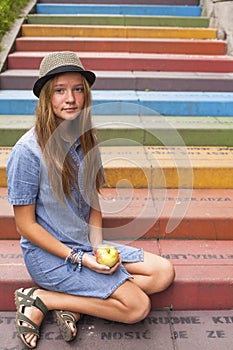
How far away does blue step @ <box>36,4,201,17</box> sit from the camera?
21.3 ft

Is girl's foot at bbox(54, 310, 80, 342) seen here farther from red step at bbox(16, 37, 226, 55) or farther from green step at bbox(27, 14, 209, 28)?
green step at bbox(27, 14, 209, 28)

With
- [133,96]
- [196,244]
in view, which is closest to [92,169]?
[196,244]

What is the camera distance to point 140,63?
17.1 ft


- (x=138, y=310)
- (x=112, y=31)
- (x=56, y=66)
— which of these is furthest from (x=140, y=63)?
(x=138, y=310)

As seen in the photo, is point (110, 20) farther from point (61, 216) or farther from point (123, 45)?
point (61, 216)

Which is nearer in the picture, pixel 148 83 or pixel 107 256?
pixel 107 256

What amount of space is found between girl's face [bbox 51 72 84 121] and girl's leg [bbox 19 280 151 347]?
103cm

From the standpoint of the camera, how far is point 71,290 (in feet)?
7.43

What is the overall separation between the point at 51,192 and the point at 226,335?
4.37ft

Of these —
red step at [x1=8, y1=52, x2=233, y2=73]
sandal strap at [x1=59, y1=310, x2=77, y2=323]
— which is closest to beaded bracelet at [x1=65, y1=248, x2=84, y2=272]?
sandal strap at [x1=59, y1=310, x2=77, y2=323]

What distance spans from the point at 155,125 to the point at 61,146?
6.54 feet

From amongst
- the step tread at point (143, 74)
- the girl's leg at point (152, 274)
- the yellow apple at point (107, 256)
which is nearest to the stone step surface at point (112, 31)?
the step tread at point (143, 74)

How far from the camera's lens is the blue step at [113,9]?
6492mm

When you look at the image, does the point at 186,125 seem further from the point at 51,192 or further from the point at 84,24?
the point at 84,24
